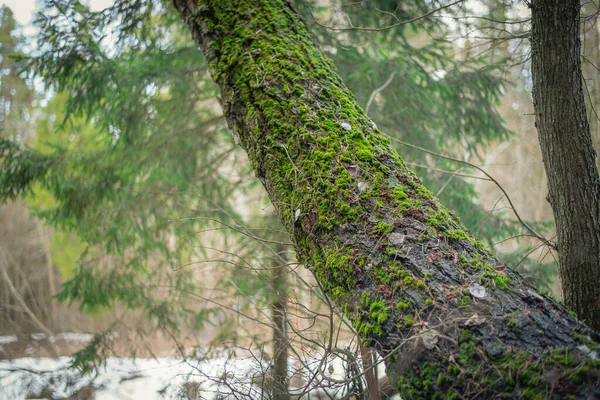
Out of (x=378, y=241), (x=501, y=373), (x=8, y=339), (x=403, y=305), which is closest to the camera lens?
(x=501, y=373)

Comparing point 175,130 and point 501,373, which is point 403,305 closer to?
point 501,373

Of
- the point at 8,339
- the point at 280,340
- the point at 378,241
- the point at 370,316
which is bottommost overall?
the point at 8,339

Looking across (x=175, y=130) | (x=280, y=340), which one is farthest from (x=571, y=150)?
(x=175, y=130)

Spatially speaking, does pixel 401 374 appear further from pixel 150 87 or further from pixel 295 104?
pixel 150 87

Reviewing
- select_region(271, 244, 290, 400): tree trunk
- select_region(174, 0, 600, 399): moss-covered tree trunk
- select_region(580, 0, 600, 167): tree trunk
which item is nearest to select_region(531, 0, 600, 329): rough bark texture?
select_region(580, 0, 600, 167): tree trunk

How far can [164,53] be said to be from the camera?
211 inches

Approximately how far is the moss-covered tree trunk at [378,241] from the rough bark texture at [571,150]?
57 cm

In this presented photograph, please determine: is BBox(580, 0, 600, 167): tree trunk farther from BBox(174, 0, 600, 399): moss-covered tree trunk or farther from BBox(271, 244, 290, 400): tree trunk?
BBox(271, 244, 290, 400): tree trunk

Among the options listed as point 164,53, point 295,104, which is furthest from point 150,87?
point 295,104

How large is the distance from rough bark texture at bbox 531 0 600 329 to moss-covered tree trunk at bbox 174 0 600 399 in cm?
57

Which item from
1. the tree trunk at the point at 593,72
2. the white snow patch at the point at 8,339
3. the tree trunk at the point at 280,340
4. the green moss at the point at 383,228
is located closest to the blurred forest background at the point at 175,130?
the tree trunk at the point at 593,72

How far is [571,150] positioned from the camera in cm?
197

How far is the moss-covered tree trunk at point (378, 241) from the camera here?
1332 mm

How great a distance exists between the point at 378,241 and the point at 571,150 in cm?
111
